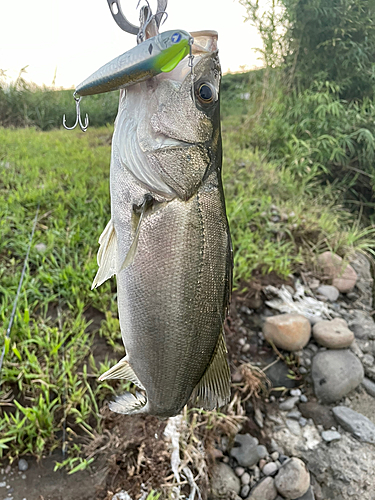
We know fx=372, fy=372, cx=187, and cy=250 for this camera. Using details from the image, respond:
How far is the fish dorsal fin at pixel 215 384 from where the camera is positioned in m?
1.06

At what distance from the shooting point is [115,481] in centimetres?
189

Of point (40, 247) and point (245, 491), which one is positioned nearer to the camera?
point (245, 491)

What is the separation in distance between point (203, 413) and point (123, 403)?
1355mm

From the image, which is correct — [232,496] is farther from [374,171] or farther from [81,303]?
[374,171]

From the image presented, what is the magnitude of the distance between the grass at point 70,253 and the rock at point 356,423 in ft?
3.93

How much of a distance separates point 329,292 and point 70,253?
2387mm

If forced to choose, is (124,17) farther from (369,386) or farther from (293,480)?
(369,386)

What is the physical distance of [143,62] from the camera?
704mm

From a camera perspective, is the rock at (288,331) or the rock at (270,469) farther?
the rock at (288,331)

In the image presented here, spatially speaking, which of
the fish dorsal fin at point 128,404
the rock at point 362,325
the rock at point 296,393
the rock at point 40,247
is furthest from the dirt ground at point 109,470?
the rock at point 362,325

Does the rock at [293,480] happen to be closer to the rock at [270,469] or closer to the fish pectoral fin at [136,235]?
the rock at [270,469]

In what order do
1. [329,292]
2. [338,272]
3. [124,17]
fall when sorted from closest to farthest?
1. [124,17]
2. [329,292]
3. [338,272]

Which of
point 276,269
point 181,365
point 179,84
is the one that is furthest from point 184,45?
point 276,269

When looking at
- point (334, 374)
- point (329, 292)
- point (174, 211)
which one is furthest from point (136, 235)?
point (329, 292)
